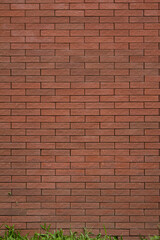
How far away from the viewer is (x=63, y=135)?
3.74 meters

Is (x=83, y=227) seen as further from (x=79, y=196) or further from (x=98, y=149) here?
(x=98, y=149)

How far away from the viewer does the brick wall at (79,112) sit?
3.72m

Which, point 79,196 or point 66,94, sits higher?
point 66,94

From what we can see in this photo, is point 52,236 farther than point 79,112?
No

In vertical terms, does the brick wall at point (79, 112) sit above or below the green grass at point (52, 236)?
above

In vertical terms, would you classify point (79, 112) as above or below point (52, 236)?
above

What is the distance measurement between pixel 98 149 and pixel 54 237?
4.49ft

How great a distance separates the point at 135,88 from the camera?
3754mm

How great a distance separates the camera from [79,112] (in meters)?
3.75

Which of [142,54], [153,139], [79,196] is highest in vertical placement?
[142,54]

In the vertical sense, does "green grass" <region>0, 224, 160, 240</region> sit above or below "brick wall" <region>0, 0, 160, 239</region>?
below

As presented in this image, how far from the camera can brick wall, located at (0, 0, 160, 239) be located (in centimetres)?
372

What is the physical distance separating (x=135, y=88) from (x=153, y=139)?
79 centimetres

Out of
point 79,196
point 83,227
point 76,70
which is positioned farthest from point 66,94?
point 83,227
